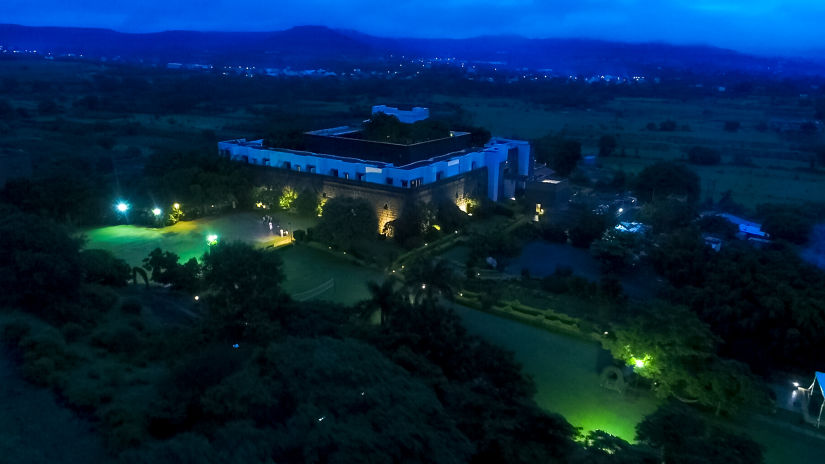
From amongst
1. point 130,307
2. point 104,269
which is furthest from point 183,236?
point 130,307

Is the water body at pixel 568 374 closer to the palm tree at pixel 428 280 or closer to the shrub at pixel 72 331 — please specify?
the palm tree at pixel 428 280

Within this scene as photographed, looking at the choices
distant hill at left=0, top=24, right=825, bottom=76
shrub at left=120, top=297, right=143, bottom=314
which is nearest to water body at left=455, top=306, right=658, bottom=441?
shrub at left=120, top=297, right=143, bottom=314

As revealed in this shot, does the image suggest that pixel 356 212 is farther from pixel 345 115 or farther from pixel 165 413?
pixel 345 115

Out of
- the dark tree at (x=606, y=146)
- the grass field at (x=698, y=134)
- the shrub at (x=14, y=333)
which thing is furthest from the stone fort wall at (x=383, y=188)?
the dark tree at (x=606, y=146)

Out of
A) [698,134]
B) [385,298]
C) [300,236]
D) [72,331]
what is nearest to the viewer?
[72,331]

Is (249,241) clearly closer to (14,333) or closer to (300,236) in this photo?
(300,236)

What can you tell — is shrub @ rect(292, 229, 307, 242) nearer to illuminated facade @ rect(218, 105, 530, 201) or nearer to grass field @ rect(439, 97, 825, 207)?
illuminated facade @ rect(218, 105, 530, 201)

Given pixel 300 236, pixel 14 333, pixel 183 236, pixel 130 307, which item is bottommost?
pixel 183 236
